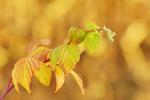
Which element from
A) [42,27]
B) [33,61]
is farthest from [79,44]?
[42,27]

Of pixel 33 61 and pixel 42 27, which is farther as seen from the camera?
Answer: pixel 42 27

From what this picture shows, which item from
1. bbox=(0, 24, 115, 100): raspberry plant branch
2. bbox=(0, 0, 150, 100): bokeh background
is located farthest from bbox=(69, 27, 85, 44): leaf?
bbox=(0, 0, 150, 100): bokeh background

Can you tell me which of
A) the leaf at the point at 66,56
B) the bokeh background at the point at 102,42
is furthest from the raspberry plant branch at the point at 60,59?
the bokeh background at the point at 102,42

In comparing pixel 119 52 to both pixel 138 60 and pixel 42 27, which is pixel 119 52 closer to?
pixel 138 60

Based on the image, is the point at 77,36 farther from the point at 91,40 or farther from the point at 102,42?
the point at 102,42

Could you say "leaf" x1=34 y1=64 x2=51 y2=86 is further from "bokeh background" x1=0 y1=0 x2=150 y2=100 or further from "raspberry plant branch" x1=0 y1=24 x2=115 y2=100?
"bokeh background" x1=0 y1=0 x2=150 y2=100

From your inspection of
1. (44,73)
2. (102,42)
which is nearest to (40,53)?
(44,73)

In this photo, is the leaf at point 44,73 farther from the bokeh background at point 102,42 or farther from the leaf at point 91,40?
the bokeh background at point 102,42
